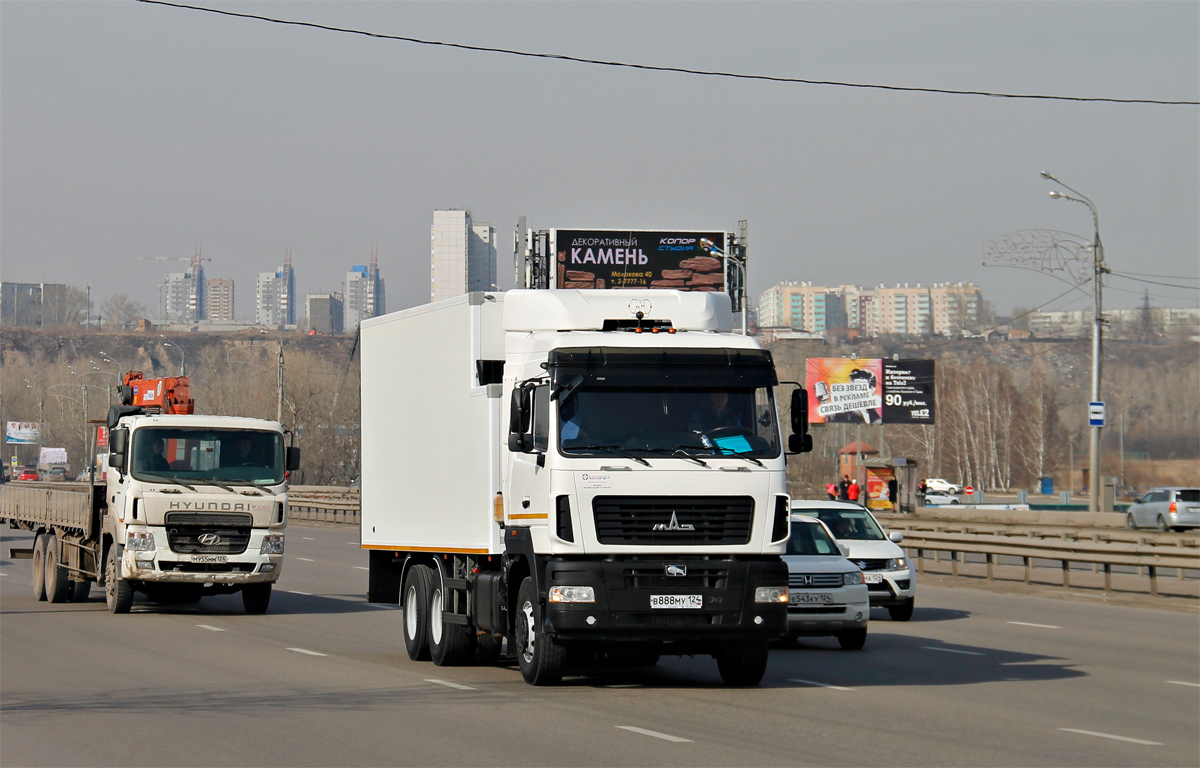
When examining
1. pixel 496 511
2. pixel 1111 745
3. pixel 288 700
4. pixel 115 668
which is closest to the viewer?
pixel 1111 745

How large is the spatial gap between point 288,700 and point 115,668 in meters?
3.13

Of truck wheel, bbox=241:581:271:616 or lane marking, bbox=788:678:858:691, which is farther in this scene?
truck wheel, bbox=241:581:271:616

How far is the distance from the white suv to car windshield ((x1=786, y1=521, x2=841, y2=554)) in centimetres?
215

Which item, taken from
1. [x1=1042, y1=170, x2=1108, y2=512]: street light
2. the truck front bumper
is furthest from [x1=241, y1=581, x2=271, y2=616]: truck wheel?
[x1=1042, y1=170, x2=1108, y2=512]: street light

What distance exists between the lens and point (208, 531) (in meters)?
20.0

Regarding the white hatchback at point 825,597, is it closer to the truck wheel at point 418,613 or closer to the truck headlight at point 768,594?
the truck headlight at point 768,594

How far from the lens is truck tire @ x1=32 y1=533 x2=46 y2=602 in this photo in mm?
22938

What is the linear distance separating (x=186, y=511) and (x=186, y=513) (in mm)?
34

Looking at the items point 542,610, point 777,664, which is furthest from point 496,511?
point 777,664

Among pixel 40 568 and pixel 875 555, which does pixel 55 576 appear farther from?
pixel 875 555

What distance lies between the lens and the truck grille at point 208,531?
1981 cm

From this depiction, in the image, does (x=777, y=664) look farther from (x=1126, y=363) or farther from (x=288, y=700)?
(x=1126, y=363)

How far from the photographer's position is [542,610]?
11.7m

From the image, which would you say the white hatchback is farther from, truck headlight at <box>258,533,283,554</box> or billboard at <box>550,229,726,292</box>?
billboard at <box>550,229,726,292</box>
